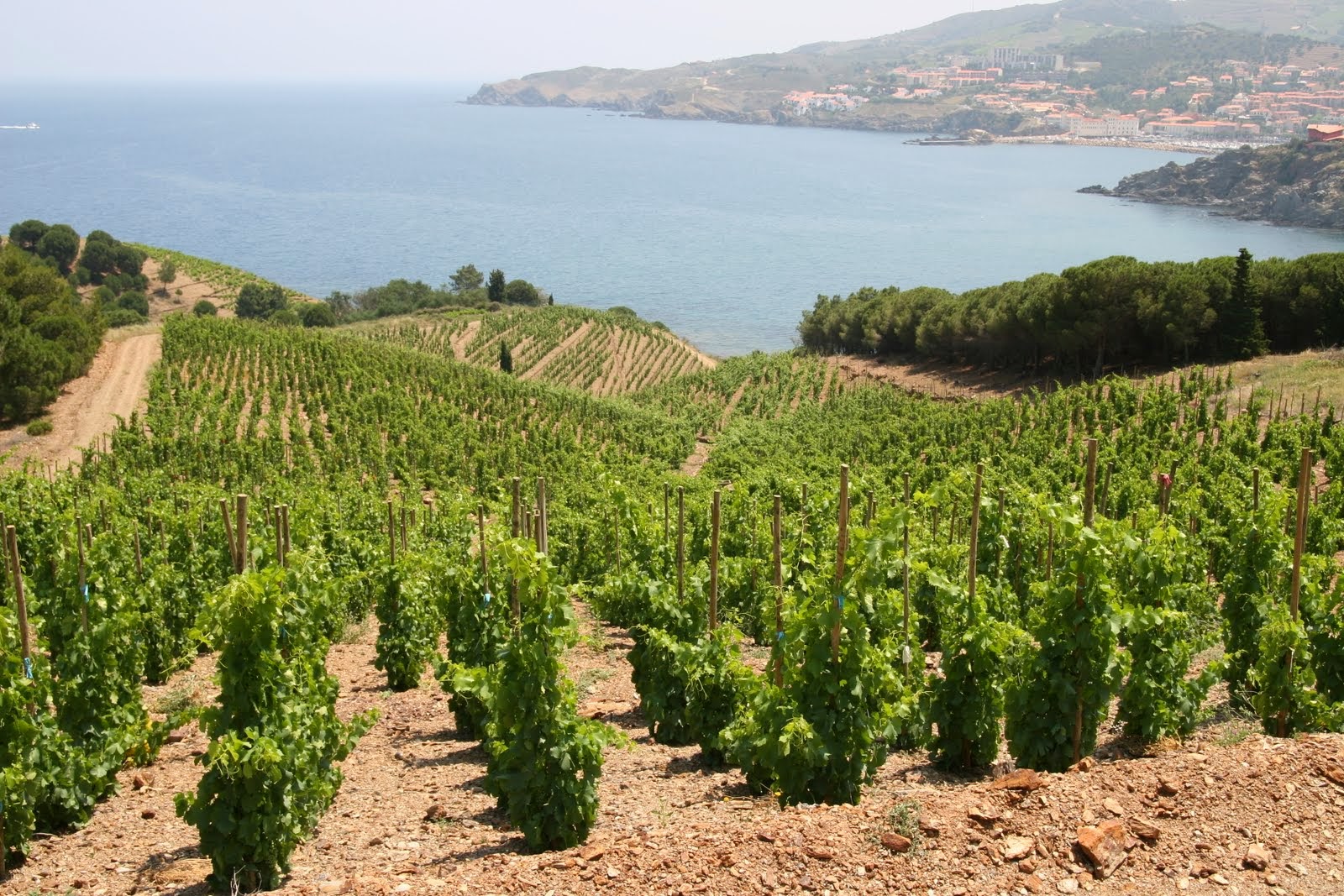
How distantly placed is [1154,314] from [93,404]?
38.1 meters

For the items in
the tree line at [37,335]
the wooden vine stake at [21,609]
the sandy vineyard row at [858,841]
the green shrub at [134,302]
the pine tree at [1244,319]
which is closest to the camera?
the sandy vineyard row at [858,841]

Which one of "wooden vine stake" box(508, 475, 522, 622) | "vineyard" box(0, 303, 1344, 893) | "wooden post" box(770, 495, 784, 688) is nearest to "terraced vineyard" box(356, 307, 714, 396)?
"vineyard" box(0, 303, 1344, 893)

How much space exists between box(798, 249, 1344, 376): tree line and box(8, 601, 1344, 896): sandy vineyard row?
37.1 meters

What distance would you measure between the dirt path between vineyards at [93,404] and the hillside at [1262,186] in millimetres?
124323

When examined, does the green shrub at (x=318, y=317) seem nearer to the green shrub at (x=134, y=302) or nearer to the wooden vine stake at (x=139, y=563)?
the green shrub at (x=134, y=302)

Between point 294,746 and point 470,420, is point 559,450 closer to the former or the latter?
point 470,420

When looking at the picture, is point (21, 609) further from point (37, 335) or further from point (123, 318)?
point (123, 318)

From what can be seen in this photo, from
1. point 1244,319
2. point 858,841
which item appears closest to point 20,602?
point 858,841

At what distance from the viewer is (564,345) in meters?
64.4

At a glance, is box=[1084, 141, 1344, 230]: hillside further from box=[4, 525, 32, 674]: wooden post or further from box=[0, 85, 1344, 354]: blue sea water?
box=[4, 525, 32, 674]: wooden post

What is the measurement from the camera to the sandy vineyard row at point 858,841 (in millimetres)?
6633

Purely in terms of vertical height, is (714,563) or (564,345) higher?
(714,563)

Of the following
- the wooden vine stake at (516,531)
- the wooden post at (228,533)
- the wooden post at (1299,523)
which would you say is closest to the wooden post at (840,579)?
the wooden vine stake at (516,531)

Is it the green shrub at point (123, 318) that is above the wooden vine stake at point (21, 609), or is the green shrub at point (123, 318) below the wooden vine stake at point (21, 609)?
below
